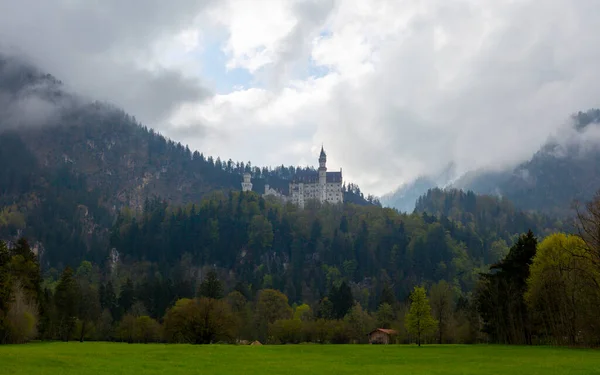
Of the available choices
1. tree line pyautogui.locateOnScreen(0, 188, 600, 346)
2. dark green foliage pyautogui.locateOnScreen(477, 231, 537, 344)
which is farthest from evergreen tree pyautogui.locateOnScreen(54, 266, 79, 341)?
dark green foliage pyautogui.locateOnScreen(477, 231, 537, 344)

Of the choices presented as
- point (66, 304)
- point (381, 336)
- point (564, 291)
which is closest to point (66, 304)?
point (66, 304)

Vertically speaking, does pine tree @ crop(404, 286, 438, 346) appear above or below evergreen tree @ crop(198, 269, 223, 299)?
below

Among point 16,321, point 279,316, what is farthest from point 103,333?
point 16,321

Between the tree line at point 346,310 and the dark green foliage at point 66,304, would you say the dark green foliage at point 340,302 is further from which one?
the dark green foliage at point 66,304

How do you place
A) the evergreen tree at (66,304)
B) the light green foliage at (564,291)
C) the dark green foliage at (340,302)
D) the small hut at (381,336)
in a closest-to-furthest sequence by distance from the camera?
the light green foliage at (564,291) → the evergreen tree at (66,304) → the small hut at (381,336) → the dark green foliage at (340,302)

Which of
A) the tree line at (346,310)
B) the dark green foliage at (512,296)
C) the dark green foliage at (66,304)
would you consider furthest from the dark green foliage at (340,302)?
the dark green foliage at (512,296)

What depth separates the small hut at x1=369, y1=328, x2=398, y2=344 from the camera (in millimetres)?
116875

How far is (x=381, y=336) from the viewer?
119 metres

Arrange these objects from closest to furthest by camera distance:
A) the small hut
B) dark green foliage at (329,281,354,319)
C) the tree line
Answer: the tree line, the small hut, dark green foliage at (329,281,354,319)

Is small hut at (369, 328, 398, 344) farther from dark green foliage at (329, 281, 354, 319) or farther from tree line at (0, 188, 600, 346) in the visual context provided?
dark green foliage at (329, 281, 354, 319)

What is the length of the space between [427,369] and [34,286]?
236ft

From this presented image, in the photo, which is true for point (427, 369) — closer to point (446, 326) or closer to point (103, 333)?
point (446, 326)

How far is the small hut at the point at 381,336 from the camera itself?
4601 inches

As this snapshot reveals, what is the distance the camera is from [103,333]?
125250 mm
